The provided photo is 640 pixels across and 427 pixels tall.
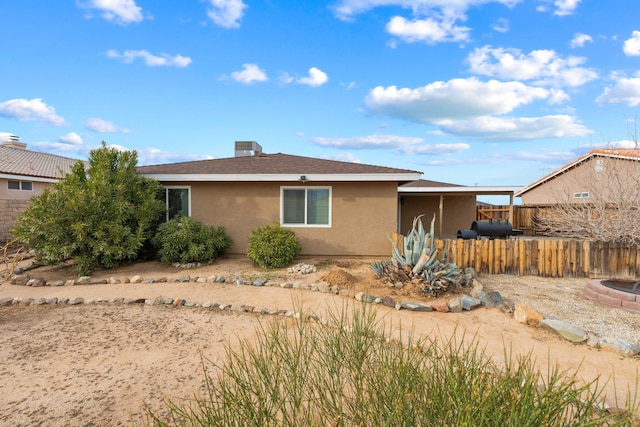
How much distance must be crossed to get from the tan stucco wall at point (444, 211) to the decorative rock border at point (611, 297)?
8.88 m

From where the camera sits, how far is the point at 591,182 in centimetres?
953

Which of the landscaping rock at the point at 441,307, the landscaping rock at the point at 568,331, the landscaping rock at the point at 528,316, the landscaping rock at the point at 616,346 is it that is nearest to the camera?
the landscaping rock at the point at 616,346

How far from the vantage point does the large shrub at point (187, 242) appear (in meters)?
9.11

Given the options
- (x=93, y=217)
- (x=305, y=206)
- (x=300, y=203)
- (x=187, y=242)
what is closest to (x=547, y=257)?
(x=305, y=206)

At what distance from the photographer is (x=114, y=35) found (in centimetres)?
995

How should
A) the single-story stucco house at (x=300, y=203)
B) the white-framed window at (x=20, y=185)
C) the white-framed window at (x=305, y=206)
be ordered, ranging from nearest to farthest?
1. the single-story stucco house at (x=300, y=203)
2. the white-framed window at (x=305, y=206)
3. the white-framed window at (x=20, y=185)

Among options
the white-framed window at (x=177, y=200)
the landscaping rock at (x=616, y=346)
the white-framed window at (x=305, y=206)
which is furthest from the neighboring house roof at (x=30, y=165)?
the landscaping rock at (x=616, y=346)

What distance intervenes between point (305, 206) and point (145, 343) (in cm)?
669

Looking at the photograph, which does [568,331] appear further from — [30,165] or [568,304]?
[30,165]

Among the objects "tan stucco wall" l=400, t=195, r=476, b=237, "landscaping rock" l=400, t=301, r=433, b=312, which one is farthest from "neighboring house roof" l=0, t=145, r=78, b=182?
"tan stucco wall" l=400, t=195, r=476, b=237

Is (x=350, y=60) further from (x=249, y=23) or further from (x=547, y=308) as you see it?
(x=547, y=308)

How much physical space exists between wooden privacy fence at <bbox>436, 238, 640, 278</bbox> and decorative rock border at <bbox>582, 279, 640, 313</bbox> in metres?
1.54

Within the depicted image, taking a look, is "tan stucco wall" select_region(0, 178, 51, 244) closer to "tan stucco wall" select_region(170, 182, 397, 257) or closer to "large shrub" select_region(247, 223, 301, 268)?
"tan stucco wall" select_region(170, 182, 397, 257)

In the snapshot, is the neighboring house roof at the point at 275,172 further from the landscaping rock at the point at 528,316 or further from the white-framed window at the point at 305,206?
the landscaping rock at the point at 528,316
